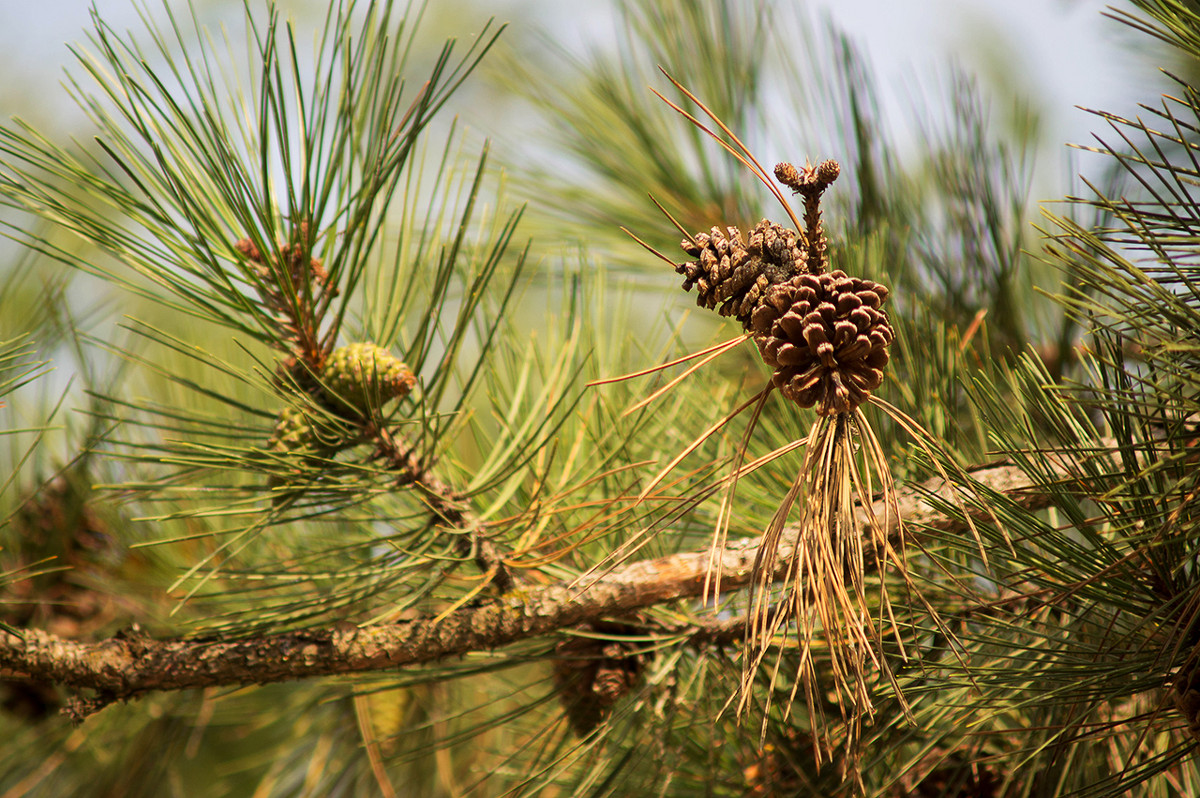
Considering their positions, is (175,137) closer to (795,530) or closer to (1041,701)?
(795,530)

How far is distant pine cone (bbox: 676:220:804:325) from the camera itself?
382mm

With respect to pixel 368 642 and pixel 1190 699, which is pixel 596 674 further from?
pixel 1190 699

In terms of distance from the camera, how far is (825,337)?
37 cm

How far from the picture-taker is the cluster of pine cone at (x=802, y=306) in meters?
0.37

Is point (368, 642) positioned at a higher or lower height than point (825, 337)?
lower

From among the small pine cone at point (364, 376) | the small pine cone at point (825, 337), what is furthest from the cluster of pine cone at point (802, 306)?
the small pine cone at point (364, 376)

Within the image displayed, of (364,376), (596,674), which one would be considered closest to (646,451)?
(596,674)

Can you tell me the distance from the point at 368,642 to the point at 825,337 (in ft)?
0.95

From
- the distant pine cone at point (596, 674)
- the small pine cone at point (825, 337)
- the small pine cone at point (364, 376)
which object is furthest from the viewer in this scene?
the distant pine cone at point (596, 674)

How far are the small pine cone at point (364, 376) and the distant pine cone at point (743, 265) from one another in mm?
177

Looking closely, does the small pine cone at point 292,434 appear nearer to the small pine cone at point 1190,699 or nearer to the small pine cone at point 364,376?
the small pine cone at point 364,376

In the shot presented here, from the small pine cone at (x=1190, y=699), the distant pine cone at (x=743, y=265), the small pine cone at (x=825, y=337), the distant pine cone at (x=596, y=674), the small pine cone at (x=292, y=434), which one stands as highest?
the distant pine cone at (x=743, y=265)

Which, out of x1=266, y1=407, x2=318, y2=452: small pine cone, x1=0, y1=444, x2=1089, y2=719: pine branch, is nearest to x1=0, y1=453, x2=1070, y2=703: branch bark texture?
x1=0, y1=444, x2=1089, y2=719: pine branch

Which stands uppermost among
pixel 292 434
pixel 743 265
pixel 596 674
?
pixel 743 265
